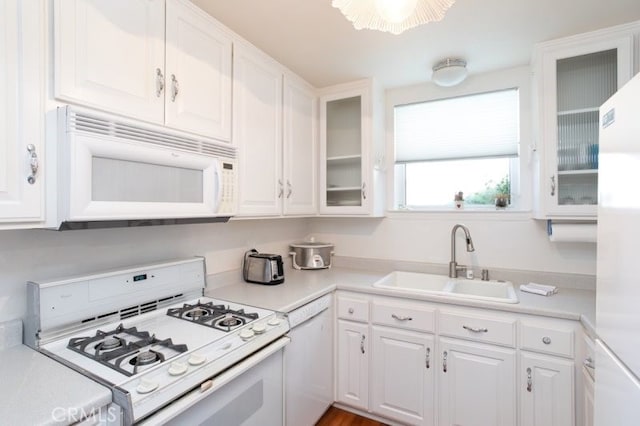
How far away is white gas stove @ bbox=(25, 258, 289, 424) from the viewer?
94cm

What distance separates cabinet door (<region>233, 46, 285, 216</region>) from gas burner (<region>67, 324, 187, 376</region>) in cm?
78

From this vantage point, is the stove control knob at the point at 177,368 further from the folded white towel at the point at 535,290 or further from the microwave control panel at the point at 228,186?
the folded white towel at the point at 535,290

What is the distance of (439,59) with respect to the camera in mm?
2000

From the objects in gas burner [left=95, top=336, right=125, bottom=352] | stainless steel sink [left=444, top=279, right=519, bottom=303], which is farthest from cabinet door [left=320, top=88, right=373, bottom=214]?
gas burner [left=95, top=336, right=125, bottom=352]

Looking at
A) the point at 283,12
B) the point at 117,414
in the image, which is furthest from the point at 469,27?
the point at 117,414

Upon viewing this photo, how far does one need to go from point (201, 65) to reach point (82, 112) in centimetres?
68

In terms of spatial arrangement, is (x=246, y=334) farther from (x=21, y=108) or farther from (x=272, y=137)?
(x=272, y=137)

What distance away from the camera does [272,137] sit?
6.63ft

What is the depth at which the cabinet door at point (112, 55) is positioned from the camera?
1.04 meters

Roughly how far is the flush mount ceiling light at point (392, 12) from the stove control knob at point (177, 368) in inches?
50.7

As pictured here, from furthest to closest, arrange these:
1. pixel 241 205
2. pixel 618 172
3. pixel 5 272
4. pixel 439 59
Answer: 1. pixel 439 59
2. pixel 241 205
3. pixel 5 272
4. pixel 618 172

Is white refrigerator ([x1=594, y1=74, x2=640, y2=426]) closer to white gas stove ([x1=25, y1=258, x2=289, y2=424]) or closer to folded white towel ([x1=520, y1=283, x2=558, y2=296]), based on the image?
folded white towel ([x1=520, y1=283, x2=558, y2=296])

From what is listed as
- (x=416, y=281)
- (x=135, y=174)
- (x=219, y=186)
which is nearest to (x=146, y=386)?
(x=135, y=174)

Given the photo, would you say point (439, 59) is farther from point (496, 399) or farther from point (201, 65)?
point (496, 399)
